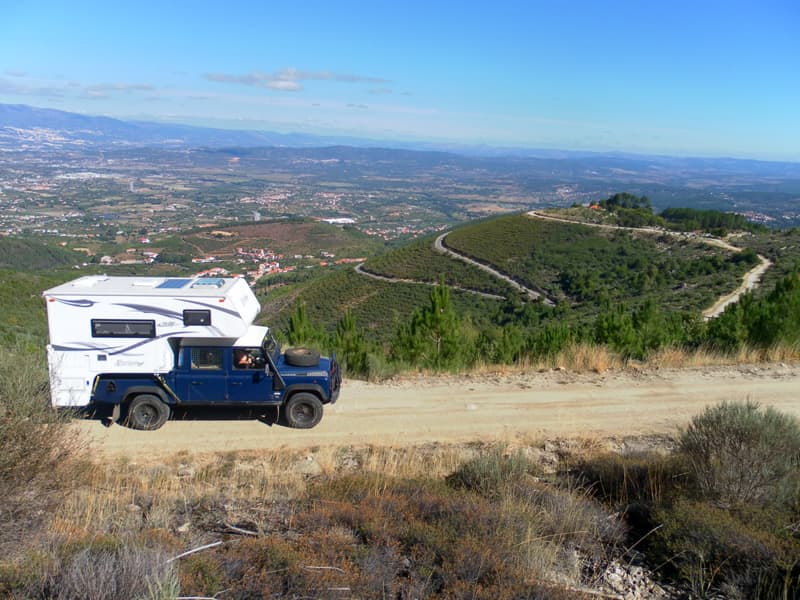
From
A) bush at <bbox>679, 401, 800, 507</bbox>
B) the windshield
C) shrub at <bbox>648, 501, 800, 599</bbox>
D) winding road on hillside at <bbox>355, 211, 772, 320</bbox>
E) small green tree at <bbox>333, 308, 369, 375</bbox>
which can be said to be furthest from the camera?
winding road on hillside at <bbox>355, 211, 772, 320</bbox>

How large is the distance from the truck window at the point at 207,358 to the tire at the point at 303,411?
53.3 inches

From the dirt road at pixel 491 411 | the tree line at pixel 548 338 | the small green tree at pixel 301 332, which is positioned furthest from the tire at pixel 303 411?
the small green tree at pixel 301 332

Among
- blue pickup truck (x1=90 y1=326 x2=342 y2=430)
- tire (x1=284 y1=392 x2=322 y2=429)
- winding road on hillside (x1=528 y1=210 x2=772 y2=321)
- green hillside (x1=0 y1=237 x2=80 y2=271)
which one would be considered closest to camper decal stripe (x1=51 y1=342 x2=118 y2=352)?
blue pickup truck (x1=90 y1=326 x2=342 y2=430)

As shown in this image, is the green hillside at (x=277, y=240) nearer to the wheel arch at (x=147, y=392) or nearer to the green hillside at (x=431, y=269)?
the green hillside at (x=431, y=269)

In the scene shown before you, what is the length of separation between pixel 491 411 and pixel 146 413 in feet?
19.4

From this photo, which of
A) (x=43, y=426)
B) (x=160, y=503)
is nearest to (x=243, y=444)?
(x=160, y=503)

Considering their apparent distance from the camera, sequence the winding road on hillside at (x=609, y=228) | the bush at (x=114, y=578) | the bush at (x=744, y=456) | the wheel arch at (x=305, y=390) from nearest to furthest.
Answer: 1. the bush at (x=114, y=578)
2. the bush at (x=744, y=456)
3. the wheel arch at (x=305, y=390)
4. the winding road on hillside at (x=609, y=228)

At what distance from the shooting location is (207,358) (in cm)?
913

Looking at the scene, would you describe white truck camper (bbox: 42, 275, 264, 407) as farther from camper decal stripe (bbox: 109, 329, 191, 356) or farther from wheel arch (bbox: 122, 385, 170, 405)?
wheel arch (bbox: 122, 385, 170, 405)

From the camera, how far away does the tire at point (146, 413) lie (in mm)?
9062

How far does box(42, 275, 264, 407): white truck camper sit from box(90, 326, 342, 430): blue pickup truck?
16 cm

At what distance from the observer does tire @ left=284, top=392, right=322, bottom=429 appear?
9203mm

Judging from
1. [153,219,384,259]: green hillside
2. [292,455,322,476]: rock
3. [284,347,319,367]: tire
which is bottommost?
[153,219,384,259]: green hillside

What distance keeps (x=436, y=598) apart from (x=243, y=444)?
17.8 ft
